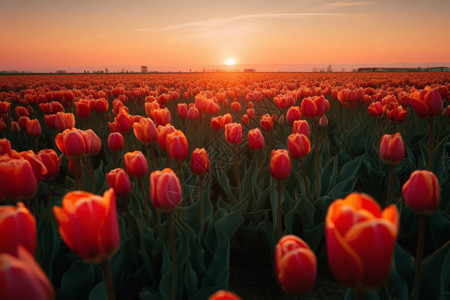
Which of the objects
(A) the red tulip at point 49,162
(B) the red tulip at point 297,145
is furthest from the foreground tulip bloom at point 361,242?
(A) the red tulip at point 49,162

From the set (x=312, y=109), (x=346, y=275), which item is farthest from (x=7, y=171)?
(x=312, y=109)

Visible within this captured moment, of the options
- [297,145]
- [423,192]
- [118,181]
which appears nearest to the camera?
[423,192]

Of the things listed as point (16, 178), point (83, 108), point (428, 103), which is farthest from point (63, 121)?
point (428, 103)

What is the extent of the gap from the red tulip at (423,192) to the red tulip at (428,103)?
1.43 m

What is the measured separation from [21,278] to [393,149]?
6.82 ft

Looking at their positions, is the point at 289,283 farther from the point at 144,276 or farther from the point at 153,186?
the point at 144,276

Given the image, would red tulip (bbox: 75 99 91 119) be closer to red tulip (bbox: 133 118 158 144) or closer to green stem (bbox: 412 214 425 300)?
red tulip (bbox: 133 118 158 144)

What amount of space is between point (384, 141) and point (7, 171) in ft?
7.40

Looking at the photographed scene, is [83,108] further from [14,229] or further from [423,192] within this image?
[423,192]

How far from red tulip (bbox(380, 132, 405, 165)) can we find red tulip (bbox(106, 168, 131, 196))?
5.74ft

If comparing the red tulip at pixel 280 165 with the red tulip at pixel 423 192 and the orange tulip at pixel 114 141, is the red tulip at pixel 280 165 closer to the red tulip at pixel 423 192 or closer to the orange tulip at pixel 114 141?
the red tulip at pixel 423 192

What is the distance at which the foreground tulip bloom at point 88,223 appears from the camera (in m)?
0.88

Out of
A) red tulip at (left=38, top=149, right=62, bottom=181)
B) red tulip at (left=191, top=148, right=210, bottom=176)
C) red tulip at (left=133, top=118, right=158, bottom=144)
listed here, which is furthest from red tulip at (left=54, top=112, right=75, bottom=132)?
red tulip at (left=191, top=148, right=210, bottom=176)

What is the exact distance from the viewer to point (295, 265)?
913 millimetres
